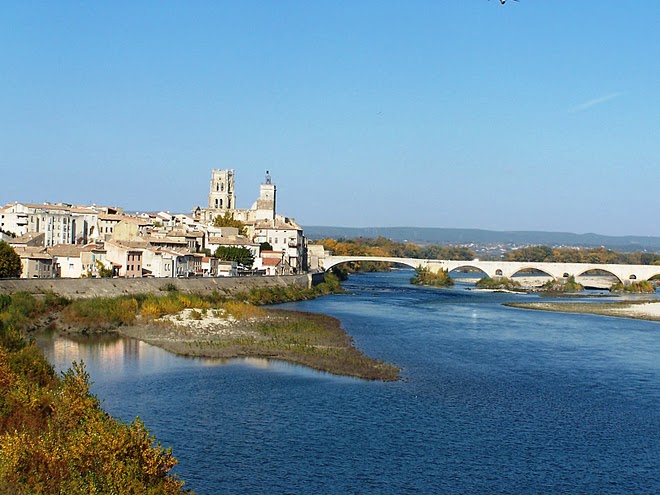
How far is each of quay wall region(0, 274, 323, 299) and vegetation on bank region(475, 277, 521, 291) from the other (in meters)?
22.8

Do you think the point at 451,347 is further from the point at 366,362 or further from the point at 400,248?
the point at 400,248

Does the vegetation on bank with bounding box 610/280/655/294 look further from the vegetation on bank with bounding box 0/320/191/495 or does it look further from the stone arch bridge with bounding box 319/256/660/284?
the vegetation on bank with bounding box 0/320/191/495

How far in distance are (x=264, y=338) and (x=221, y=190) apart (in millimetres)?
57372

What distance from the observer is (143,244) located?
150 ft

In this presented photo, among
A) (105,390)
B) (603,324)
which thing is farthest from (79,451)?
(603,324)

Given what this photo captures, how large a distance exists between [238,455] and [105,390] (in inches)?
215

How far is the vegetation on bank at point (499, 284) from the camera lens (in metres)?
65.8

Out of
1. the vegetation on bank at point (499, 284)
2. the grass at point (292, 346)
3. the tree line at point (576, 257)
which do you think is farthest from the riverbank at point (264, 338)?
the tree line at point (576, 257)

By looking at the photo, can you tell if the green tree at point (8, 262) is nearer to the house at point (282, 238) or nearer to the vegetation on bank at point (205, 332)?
the vegetation on bank at point (205, 332)

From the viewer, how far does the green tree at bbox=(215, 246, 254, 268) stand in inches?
2042

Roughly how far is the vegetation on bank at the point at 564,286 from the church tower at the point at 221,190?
1269 inches

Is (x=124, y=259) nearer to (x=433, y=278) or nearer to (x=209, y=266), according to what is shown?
(x=209, y=266)

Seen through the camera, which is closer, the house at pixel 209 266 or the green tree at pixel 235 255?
the house at pixel 209 266

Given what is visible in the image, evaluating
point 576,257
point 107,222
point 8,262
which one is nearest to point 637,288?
point 107,222
